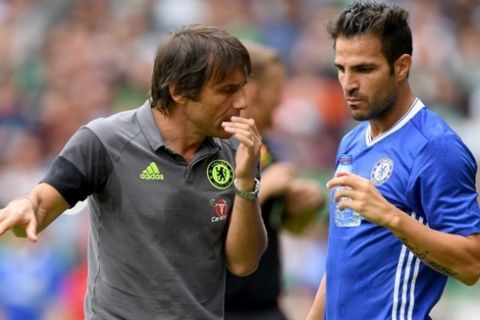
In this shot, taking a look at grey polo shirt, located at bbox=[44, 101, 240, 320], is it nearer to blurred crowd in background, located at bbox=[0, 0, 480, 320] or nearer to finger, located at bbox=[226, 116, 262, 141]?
finger, located at bbox=[226, 116, 262, 141]

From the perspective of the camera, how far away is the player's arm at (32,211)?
14.8ft

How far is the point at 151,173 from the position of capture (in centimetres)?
499

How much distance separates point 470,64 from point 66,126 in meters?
3.93

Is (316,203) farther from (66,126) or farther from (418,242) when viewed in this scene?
(66,126)

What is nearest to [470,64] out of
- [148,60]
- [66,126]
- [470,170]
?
[148,60]

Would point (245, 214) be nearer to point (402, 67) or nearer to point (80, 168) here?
point (80, 168)

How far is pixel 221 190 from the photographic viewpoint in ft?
16.7

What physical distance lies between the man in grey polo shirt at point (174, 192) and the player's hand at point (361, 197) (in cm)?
45

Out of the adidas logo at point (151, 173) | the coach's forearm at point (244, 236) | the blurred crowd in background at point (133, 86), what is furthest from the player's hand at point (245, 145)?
the blurred crowd in background at point (133, 86)

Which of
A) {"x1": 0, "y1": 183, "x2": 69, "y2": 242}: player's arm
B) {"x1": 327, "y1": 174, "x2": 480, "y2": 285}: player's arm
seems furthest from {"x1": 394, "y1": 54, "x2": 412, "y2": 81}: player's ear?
{"x1": 0, "y1": 183, "x2": 69, "y2": 242}: player's arm

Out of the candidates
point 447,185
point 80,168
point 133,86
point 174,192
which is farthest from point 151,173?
point 133,86

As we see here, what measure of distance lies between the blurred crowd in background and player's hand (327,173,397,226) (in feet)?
17.9

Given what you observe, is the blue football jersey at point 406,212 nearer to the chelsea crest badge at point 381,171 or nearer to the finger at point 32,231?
the chelsea crest badge at point 381,171

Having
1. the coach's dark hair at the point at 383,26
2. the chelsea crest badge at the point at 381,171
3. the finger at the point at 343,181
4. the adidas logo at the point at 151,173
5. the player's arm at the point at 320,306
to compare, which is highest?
the coach's dark hair at the point at 383,26
